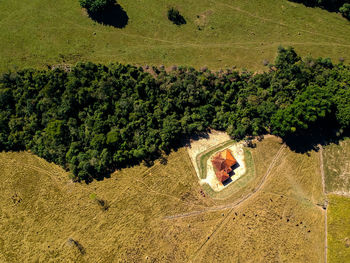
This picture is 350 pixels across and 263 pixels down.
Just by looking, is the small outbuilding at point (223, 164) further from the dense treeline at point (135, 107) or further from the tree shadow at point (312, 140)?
the tree shadow at point (312, 140)

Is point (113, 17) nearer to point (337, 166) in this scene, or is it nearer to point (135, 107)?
point (135, 107)

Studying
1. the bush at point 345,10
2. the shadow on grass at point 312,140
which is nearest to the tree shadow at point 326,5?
the bush at point 345,10

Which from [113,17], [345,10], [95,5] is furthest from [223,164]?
[95,5]

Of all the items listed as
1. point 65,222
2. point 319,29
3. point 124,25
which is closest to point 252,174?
point 319,29

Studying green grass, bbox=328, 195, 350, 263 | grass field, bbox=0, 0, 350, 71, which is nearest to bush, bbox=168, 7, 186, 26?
grass field, bbox=0, 0, 350, 71

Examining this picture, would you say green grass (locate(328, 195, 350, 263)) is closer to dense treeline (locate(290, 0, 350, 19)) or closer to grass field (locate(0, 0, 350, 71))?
grass field (locate(0, 0, 350, 71))
